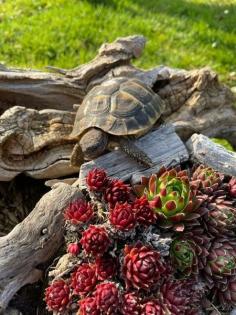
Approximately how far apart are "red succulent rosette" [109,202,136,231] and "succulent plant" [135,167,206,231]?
0.19m

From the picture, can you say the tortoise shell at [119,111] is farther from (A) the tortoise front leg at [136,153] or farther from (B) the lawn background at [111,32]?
(B) the lawn background at [111,32]

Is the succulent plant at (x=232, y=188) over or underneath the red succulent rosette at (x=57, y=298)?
over

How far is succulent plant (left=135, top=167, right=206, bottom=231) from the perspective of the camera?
2582 mm

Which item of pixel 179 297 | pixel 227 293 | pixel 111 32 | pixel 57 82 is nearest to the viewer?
pixel 179 297

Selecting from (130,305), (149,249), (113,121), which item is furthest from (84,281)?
(113,121)

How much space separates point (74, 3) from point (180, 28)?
164cm

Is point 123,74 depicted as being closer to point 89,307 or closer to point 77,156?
point 77,156

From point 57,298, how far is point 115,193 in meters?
0.65

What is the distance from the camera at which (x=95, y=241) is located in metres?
2.42

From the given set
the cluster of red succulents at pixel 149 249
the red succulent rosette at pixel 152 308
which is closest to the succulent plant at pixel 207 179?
the cluster of red succulents at pixel 149 249

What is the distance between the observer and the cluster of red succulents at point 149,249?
7.84 ft

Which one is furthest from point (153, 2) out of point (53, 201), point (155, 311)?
point (155, 311)

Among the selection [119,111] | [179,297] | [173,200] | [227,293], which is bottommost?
[227,293]

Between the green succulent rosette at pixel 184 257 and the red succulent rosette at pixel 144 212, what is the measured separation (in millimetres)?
191
